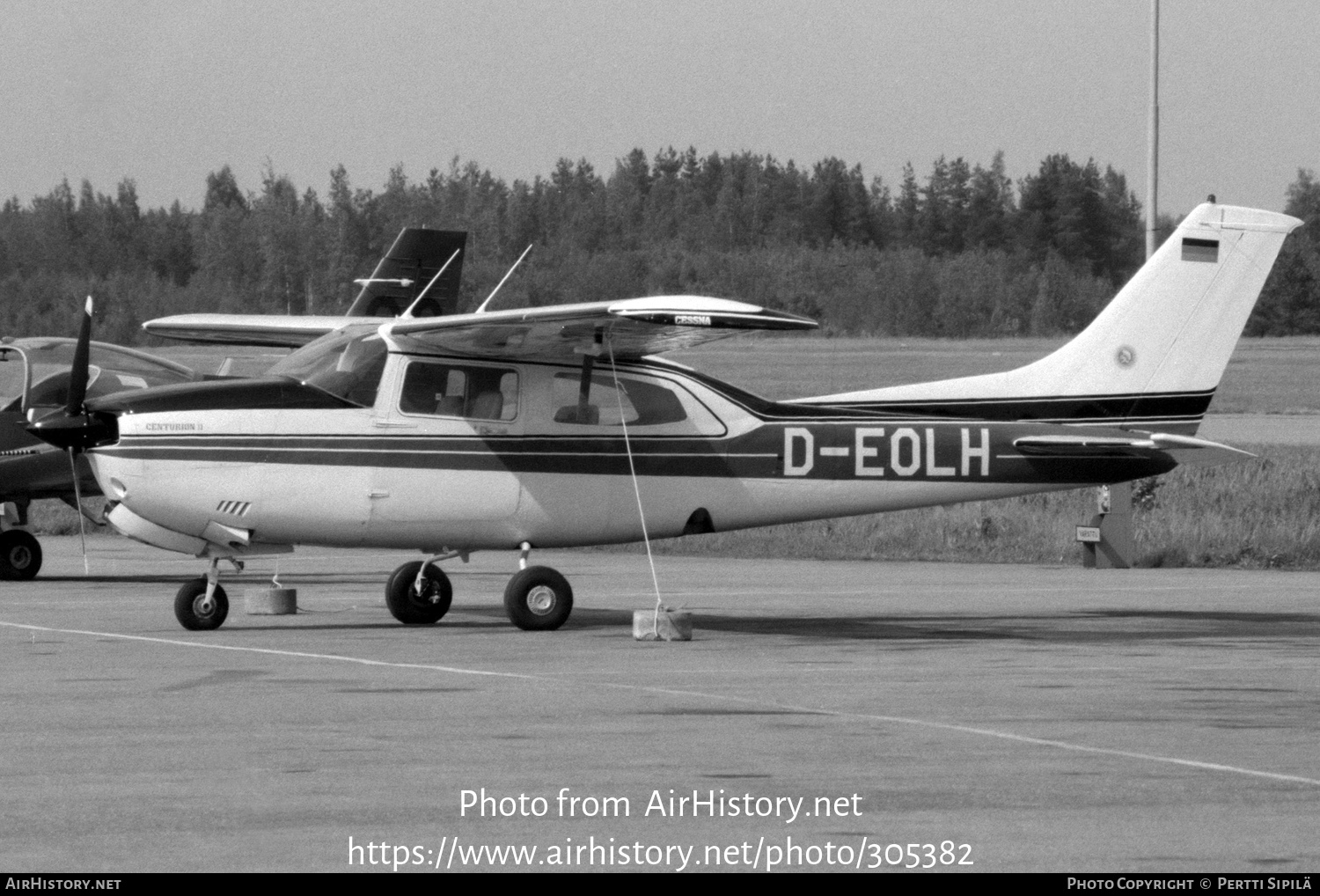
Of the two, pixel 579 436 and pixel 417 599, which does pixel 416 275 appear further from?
pixel 579 436

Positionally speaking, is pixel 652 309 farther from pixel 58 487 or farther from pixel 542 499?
pixel 58 487

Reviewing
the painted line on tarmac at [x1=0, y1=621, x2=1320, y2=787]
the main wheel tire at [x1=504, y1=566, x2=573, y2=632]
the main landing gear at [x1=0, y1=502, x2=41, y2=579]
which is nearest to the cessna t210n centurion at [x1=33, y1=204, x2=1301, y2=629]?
the main wheel tire at [x1=504, y1=566, x2=573, y2=632]

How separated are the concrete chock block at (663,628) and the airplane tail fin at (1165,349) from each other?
2.31 m

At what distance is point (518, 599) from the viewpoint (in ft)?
41.4

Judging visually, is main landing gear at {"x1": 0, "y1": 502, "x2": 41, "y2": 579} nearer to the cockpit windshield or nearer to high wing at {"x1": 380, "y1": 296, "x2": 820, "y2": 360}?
the cockpit windshield

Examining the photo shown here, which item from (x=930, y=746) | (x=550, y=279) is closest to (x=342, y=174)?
(x=550, y=279)

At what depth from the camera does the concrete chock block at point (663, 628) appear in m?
12.2

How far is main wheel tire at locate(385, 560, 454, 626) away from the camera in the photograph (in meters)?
13.3

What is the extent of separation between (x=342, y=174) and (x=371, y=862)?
2175 inches

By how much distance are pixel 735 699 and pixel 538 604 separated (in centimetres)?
356

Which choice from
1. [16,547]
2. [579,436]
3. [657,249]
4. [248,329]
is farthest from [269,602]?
[657,249]

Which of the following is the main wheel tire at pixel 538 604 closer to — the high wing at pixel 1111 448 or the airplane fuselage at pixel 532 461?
the airplane fuselage at pixel 532 461

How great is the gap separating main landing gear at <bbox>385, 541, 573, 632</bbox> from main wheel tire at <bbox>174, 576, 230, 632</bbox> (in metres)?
1.32

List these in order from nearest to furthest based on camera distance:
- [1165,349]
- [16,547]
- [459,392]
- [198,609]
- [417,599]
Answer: [198,609] < [459,392] < [417,599] < [1165,349] < [16,547]
